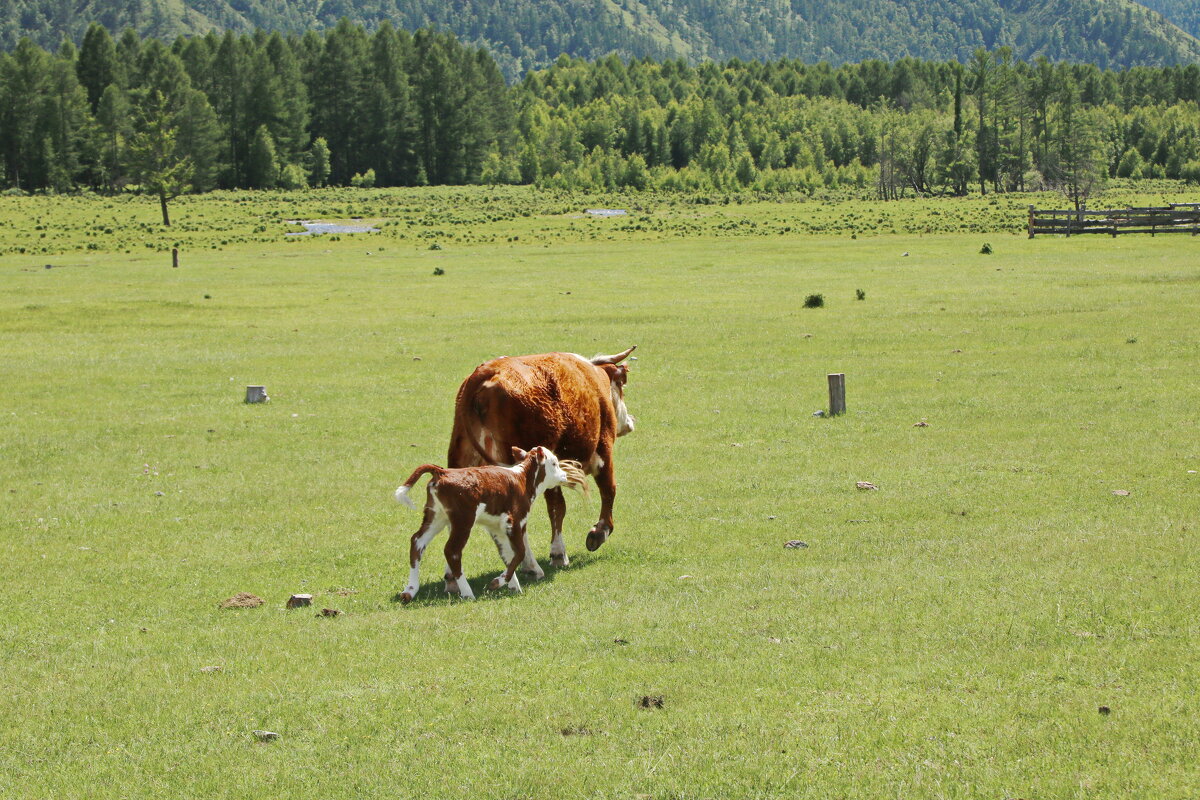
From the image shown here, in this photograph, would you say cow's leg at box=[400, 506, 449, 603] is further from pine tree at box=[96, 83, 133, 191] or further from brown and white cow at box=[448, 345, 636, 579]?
pine tree at box=[96, 83, 133, 191]

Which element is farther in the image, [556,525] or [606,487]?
[606,487]

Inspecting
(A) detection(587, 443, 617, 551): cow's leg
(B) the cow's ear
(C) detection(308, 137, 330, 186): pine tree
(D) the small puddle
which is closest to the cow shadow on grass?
(A) detection(587, 443, 617, 551): cow's leg

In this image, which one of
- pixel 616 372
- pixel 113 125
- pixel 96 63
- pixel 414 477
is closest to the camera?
pixel 414 477

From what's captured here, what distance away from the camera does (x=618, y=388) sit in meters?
16.5

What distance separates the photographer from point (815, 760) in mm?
8266

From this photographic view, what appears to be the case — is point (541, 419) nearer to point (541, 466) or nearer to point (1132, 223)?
point (541, 466)

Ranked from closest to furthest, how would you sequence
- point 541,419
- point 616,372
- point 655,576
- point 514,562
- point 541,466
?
point 514,562 < point 541,466 < point 655,576 < point 541,419 < point 616,372

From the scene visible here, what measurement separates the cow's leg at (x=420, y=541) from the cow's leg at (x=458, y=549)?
150 mm

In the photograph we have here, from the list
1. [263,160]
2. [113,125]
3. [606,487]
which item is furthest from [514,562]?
[263,160]

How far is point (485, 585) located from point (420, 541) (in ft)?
4.16

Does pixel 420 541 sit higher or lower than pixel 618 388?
lower

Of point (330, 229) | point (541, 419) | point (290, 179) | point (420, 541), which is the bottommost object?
point (420, 541)

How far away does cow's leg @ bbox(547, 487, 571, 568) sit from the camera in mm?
14578

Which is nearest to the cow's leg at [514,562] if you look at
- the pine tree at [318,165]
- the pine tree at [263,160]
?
the pine tree at [263,160]
